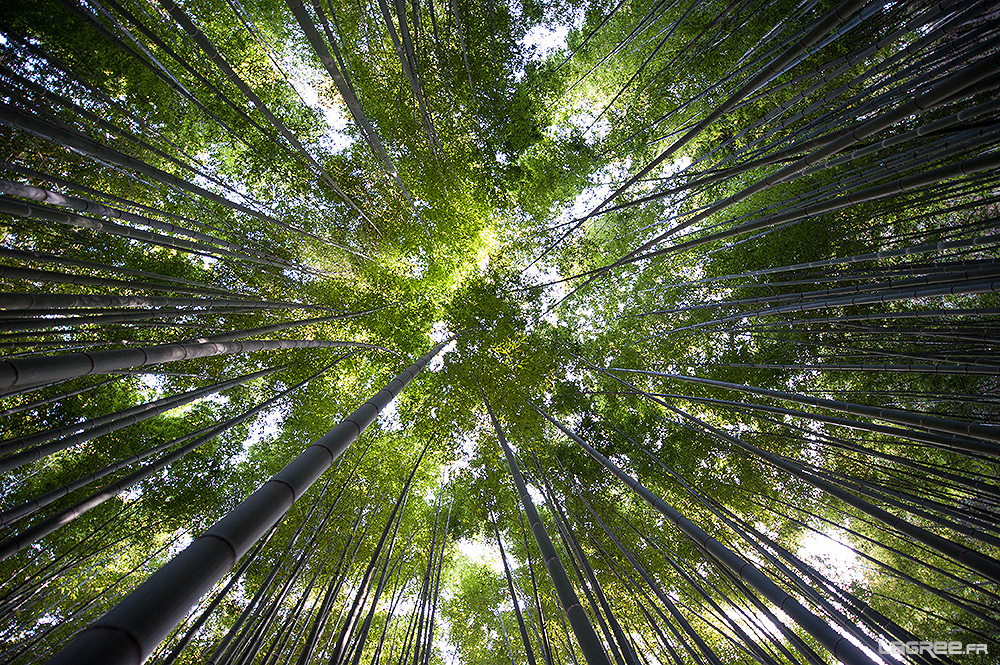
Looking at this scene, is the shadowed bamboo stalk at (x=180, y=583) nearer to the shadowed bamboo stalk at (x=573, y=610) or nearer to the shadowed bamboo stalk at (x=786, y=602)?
the shadowed bamboo stalk at (x=573, y=610)

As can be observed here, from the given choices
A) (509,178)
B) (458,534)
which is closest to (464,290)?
(509,178)

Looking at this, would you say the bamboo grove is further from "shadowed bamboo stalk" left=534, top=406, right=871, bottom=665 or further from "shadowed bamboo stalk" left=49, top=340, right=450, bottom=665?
"shadowed bamboo stalk" left=49, top=340, right=450, bottom=665

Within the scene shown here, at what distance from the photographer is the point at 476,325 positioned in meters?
7.16

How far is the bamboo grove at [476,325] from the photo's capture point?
4.53 metres

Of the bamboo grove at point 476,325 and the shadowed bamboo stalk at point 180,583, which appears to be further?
the bamboo grove at point 476,325

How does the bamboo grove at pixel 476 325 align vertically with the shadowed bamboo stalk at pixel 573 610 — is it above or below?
above

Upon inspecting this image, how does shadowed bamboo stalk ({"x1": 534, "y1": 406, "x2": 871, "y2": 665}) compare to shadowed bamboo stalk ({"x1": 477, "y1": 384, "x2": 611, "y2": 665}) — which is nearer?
shadowed bamboo stalk ({"x1": 477, "y1": 384, "x2": 611, "y2": 665})

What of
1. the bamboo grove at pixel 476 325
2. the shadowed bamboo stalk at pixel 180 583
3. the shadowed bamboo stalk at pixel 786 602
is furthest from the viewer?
the bamboo grove at pixel 476 325

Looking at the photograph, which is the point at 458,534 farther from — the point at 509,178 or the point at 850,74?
the point at 850,74

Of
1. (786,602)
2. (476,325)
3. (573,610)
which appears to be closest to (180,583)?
(573,610)

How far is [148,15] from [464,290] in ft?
17.0

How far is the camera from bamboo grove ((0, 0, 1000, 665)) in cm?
453

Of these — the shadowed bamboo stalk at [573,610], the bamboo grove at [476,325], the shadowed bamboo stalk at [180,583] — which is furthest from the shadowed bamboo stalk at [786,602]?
the shadowed bamboo stalk at [180,583]

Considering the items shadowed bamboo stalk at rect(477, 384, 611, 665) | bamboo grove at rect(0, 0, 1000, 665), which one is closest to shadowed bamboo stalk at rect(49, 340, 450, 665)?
shadowed bamboo stalk at rect(477, 384, 611, 665)
